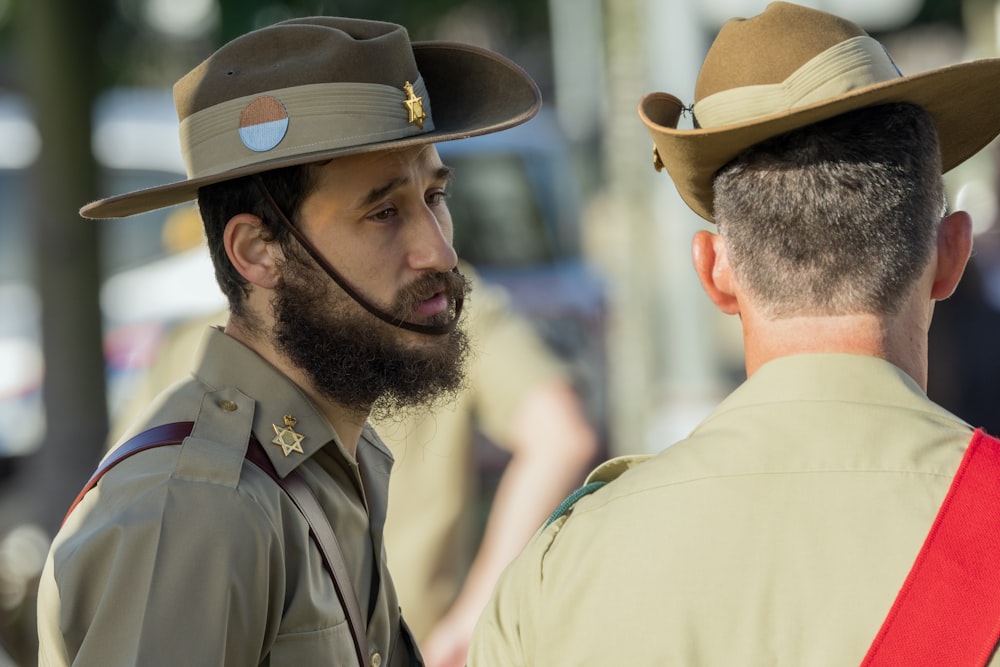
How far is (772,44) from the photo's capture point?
217 centimetres

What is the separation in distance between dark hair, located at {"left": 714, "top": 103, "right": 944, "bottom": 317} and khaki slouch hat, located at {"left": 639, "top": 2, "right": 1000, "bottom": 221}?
0.04m

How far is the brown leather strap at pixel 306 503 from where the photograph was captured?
2197mm

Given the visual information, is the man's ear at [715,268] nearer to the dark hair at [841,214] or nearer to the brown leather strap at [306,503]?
the dark hair at [841,214]

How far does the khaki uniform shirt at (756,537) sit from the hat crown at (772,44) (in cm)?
48

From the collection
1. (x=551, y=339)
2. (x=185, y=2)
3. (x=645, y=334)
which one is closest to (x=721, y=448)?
(x=645, y=334)

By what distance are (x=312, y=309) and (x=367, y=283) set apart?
111 mm

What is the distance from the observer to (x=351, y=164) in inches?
98.2

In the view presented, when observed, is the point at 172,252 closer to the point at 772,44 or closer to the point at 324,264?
the point at 324,264

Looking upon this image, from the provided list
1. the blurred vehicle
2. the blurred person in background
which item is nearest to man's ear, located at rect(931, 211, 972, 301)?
the blurred person in background

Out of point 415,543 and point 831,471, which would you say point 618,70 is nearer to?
point 415,543

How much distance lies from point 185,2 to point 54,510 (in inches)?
99.7

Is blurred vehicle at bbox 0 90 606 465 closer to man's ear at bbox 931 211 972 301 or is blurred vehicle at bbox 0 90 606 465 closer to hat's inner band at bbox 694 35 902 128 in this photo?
hat's inner band at bbox 694 35 902 128

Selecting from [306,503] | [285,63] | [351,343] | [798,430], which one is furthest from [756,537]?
[285,63]

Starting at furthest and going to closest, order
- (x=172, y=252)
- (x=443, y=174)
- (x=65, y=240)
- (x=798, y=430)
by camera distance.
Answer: (x=172, y=252) < (x=65, y=240) < (x=443, y=174) < (x=798, y=430)
